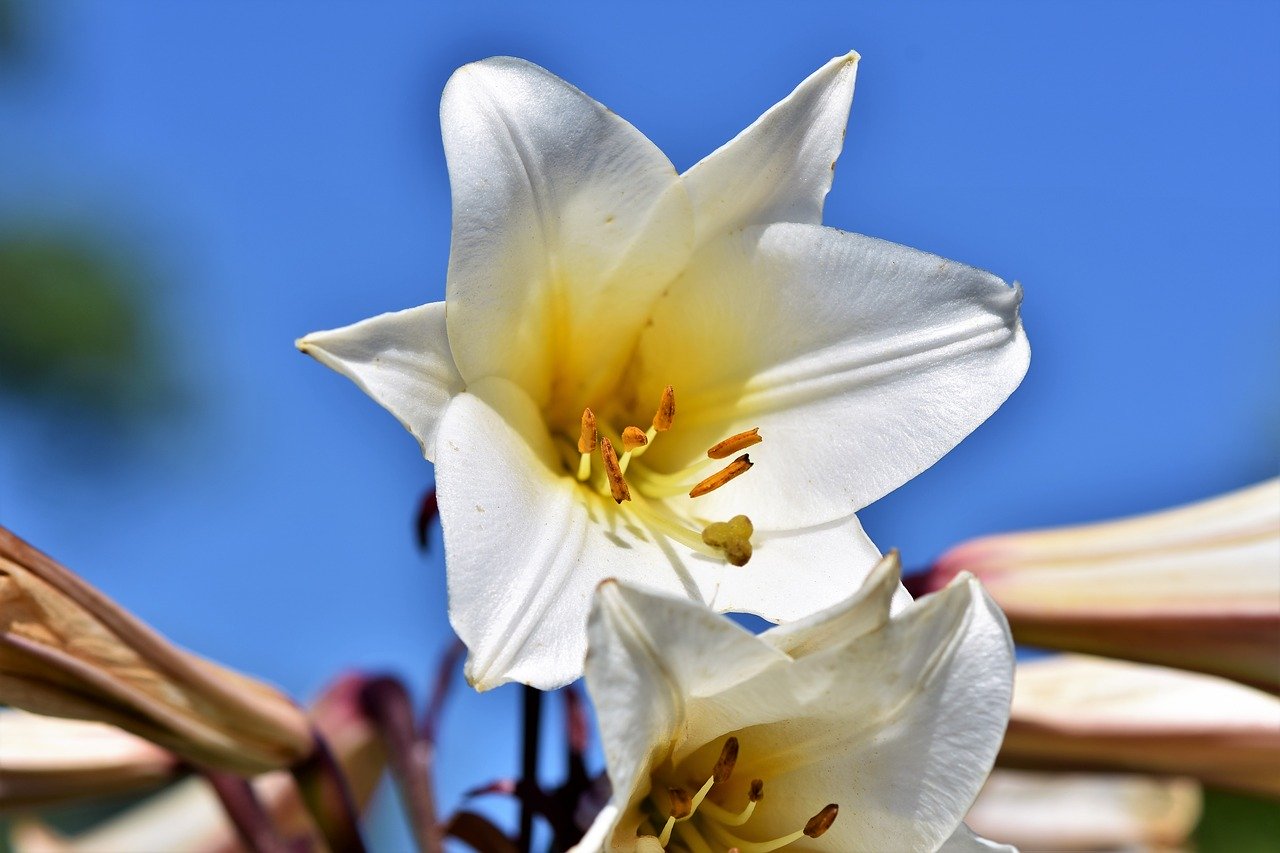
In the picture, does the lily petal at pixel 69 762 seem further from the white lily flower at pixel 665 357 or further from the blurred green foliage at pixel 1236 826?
the blurred green foliage at pixel 1236 826

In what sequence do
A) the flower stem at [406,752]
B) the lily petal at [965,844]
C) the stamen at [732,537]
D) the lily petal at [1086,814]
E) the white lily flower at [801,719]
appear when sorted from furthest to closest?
the lily petal at [1086,814] → the flower stem at [406,752] → the stamen at [732,537] → the lily petal at [965,844] → the white lily flower at [801,719]

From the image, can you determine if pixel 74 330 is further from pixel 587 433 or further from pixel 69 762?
pixel 587 433

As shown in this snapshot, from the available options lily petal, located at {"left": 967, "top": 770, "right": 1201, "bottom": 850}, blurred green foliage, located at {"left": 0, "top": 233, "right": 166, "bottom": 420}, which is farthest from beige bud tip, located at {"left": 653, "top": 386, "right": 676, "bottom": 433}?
blurred green foliage, located at {"left": 0, "top": 233, "right": 166, "bottom": 420}

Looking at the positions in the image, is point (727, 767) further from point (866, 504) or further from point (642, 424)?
point (642, 424)

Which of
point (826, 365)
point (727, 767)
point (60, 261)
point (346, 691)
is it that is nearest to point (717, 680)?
point (727, 767)

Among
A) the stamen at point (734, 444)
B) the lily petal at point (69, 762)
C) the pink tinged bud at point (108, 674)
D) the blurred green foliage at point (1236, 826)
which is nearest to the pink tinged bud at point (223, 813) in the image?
the lily petal at point (69, 762)

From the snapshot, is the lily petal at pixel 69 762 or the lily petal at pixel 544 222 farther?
the lily petal at pixel 69 762

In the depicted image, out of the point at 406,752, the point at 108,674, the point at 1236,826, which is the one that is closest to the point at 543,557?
the point at 108,674
